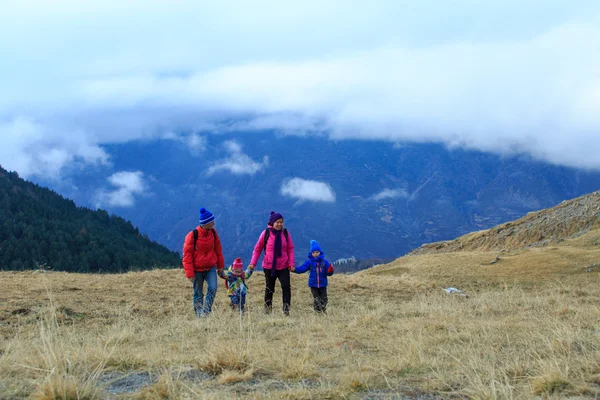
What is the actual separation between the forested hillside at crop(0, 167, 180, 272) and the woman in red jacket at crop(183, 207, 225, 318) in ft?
154

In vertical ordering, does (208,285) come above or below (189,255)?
below

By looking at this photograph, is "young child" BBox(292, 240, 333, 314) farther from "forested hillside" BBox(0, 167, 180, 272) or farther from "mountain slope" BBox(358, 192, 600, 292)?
"forested hillside" BBox(0, 167, 180, 272)

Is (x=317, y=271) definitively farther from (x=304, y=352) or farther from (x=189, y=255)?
(x=304, y=352)

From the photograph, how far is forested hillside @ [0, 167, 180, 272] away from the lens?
64312 millimetres

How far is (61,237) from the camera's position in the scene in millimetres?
69562

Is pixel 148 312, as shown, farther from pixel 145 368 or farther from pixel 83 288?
pixel 145 368

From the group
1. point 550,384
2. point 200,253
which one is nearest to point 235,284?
point 200,253

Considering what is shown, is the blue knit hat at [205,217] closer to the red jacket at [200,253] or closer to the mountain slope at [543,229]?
the red jacket at [200,253]

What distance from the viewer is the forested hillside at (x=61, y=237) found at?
64.3 meters

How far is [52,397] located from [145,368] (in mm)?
1294

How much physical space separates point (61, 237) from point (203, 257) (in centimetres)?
6563

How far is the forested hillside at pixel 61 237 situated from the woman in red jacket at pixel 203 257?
47.0 meters

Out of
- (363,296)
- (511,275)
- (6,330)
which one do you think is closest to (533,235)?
(511,275)

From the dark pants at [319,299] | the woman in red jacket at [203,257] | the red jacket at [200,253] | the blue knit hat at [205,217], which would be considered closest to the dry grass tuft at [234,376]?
the woman in red jacket at [203,257]
